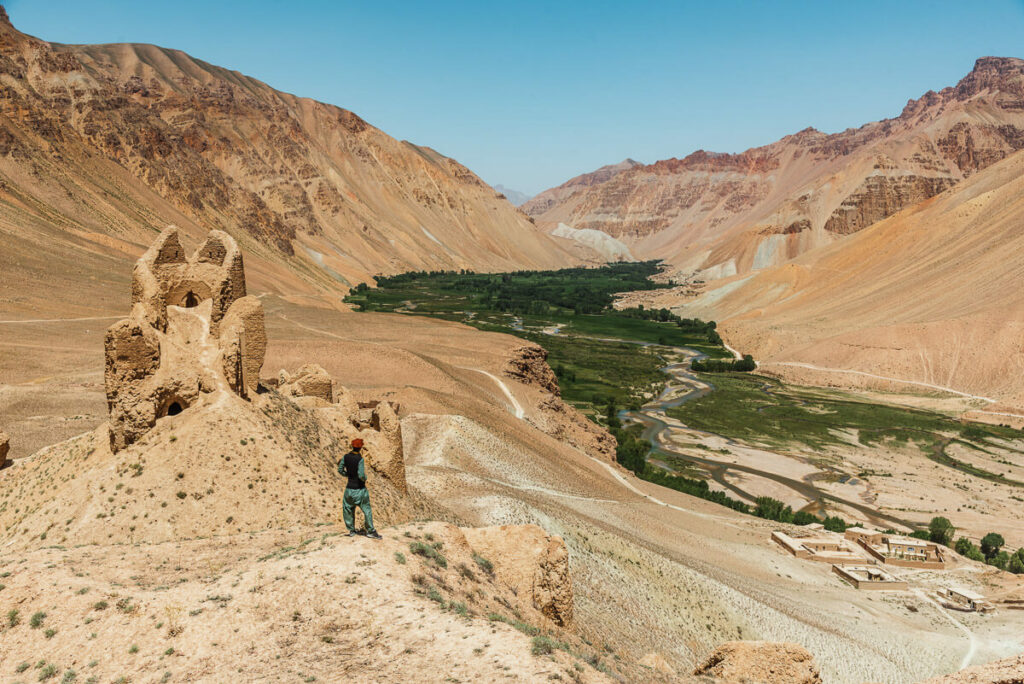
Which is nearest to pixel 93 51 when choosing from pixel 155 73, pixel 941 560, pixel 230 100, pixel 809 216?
pixel 155 73

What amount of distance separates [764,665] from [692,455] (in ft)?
150

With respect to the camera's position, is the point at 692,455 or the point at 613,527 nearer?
the point at 613,527

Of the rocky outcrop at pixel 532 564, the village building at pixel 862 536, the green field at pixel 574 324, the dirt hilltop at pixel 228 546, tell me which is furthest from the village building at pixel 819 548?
the green field at pixel 574 324

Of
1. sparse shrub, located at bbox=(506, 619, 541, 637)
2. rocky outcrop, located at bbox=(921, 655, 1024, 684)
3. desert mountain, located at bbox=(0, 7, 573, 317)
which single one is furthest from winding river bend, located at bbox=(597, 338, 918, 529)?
desert mountain, located at bbox=(0, 7, 573, 317)

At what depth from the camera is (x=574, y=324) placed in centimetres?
13600

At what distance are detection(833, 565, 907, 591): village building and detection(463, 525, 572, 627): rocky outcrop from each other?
77.2ft

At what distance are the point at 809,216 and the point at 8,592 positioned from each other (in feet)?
690

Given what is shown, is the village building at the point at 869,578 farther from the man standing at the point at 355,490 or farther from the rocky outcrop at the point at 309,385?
the man standing at the point at 355,490

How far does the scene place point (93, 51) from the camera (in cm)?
17450

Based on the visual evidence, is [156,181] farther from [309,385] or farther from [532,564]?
[532,564]

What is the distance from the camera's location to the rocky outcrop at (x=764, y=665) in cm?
1303

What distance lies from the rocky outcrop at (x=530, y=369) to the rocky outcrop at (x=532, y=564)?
36.1m

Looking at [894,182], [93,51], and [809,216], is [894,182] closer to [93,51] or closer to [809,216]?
[809,216]

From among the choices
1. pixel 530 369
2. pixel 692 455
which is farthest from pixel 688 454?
pixel 530 369
